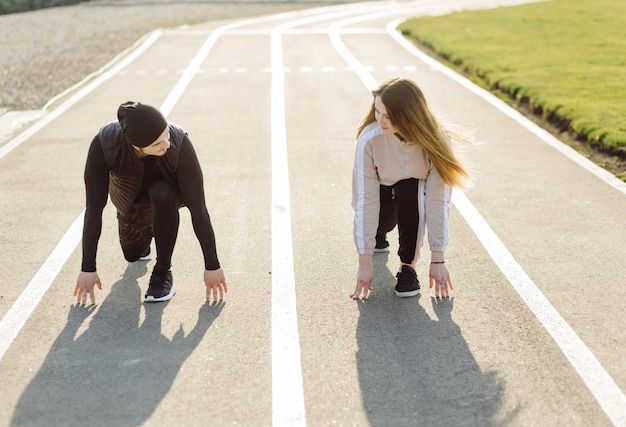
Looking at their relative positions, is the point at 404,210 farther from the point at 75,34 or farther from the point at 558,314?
the point at 75,34

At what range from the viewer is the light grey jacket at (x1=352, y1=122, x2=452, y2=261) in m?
5.36

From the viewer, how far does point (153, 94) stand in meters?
13.9

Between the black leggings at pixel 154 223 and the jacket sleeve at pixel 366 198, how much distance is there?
47.8 inches

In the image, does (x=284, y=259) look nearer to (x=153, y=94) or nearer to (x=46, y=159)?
(x=46, y=159)

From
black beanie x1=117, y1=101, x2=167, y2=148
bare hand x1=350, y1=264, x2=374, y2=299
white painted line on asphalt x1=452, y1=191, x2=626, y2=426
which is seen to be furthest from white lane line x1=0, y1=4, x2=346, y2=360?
white painted line on asphalt x1=452, y1=191, x2=626, y2=426

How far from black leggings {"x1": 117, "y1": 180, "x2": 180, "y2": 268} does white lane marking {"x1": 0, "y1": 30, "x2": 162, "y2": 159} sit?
14.8 feet

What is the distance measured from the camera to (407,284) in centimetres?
565

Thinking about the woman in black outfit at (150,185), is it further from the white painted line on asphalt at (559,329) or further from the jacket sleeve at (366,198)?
the white painted line on asphalt at (559,329)

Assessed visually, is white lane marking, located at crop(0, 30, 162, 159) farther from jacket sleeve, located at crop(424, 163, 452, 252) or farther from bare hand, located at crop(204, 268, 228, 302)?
jacket sleeve, located at crop(424, 163, 452, 252)

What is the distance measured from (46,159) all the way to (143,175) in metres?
4.67

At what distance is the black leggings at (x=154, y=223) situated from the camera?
5355mm

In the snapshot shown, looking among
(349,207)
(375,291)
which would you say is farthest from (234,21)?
(375,291)

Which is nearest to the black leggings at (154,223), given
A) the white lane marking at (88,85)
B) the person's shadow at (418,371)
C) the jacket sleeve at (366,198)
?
the jacket sleeve at (366,198)

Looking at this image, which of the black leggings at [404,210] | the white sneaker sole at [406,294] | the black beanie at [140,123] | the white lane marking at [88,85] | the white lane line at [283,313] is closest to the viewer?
the white lane line at [283,313]
